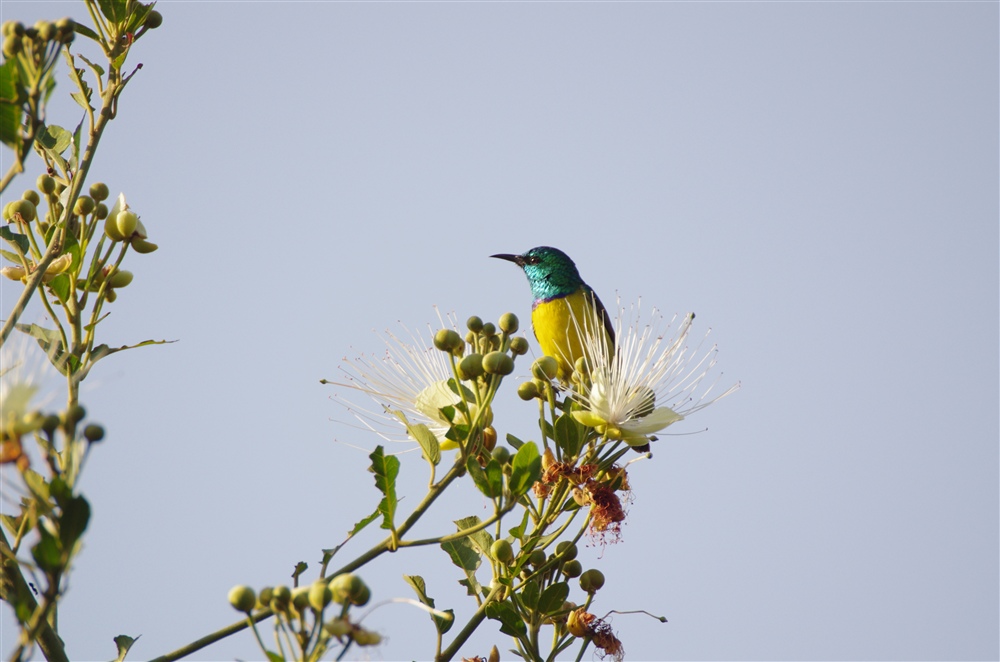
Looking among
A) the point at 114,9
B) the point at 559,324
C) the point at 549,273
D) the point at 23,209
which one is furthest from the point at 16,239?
the point at 549,273

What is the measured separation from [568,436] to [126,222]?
1261 mm

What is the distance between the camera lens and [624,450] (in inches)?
119

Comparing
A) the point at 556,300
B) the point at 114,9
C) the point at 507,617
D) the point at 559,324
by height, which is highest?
the point at 556,300

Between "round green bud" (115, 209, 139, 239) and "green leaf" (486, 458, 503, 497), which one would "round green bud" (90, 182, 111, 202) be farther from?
"green leaf" (486, 458, 503, 497)

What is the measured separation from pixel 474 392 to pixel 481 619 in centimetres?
55

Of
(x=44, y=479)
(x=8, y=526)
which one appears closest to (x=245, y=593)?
(x=44, y=479)

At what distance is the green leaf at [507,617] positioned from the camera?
2.79 m

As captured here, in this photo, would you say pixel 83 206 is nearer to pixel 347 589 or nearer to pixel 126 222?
pixel 126 222

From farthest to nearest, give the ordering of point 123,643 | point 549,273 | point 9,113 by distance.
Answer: point 549,273, point 123,643, point 9,113

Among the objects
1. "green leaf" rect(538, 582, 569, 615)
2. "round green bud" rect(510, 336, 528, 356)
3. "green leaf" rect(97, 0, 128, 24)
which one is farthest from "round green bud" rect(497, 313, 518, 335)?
"green leaf" rect(97, 0, 128, 24)

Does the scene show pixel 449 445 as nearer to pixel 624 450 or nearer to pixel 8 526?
pixel 624 450

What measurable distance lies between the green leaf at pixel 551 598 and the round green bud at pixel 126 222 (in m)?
1.38

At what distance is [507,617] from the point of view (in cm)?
283

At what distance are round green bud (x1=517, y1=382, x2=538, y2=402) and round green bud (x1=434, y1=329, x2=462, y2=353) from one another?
0.25 meters
